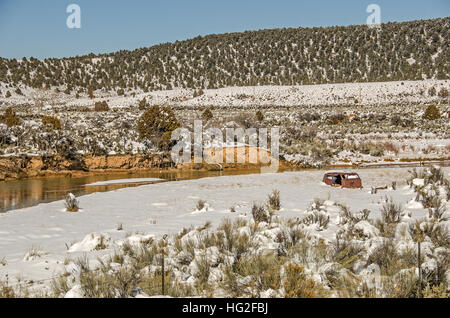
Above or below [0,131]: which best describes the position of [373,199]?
below

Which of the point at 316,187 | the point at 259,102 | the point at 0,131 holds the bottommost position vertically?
the point at 316,187

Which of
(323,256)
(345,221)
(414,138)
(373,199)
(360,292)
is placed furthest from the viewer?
(414,138)

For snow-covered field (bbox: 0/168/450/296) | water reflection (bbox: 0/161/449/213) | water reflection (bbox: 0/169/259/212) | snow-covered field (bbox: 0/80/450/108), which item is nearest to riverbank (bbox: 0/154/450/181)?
water reflection (bbox: 0/161/449/213)

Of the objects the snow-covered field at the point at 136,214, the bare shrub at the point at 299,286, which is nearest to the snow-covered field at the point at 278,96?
the snow-covered field at the point at 136,214

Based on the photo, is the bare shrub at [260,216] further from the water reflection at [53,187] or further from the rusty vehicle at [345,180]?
the water reflection at [53,187]

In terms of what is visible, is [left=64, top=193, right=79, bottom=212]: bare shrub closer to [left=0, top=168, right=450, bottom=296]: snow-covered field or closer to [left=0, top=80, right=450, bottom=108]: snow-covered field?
[left=0, top=168, right=450, bottom=296]: snow-covered field
